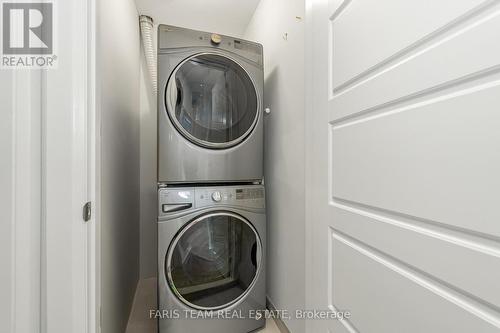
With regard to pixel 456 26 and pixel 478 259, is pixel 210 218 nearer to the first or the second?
pixel 478 259

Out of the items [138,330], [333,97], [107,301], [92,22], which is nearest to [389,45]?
[333,97]

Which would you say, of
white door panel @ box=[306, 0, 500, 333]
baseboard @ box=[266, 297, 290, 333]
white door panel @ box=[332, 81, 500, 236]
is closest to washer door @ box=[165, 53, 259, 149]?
white door panel @ box=[306, 0, 500, 333]

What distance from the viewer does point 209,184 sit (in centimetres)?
140

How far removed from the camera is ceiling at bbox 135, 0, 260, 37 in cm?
184

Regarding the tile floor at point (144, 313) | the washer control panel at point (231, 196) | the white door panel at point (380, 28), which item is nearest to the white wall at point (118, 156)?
the tile floor at point (144, 313)

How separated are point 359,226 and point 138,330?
1632 mm

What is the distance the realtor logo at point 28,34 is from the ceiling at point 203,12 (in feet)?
4.94

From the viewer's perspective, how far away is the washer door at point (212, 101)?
1313 mm

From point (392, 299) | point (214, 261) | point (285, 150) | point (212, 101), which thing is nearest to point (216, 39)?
point (212, 101)

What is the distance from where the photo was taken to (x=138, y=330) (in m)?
1.51

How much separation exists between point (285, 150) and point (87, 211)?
3.59 feet

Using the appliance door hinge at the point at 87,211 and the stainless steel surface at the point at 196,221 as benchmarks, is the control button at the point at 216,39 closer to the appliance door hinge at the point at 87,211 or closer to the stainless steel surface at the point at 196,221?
the stainless steel surface at the point at 196,221

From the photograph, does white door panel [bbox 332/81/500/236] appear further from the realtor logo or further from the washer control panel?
the realtor logo

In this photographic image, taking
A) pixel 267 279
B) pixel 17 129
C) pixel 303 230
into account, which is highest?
pixel 17 129
